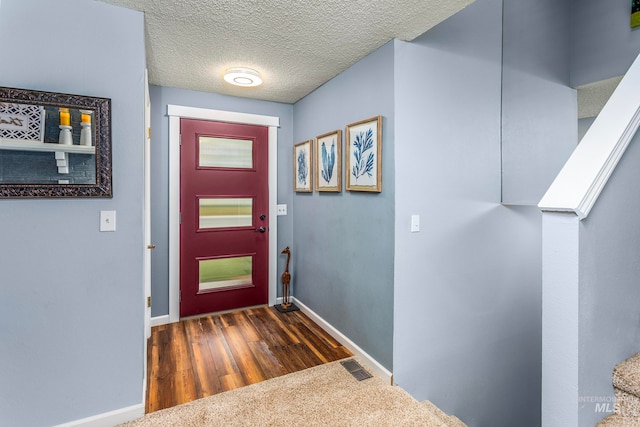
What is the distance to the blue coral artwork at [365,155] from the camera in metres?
2.28

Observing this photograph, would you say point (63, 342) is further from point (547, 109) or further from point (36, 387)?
point (547, 109)

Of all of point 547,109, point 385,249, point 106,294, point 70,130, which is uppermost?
point 547,109

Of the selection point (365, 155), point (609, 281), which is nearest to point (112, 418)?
point (365, 155)

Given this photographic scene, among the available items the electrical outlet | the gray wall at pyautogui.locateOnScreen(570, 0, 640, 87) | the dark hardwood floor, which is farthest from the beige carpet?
the gray wall at pyautogui.locateOnScreen(570, 0, 640, 87)

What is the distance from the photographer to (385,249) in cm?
224

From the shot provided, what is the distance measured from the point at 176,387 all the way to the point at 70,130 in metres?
1.71

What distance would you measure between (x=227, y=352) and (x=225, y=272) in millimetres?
1023

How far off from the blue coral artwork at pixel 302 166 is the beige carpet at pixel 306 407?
1.85 metres

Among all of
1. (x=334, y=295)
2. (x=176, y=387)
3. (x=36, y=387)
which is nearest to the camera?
(x=36, y=387)

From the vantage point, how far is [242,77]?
108 inches

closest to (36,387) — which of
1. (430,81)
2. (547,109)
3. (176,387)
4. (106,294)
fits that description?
(106,294)

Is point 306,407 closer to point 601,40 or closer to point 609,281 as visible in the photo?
point 609,281

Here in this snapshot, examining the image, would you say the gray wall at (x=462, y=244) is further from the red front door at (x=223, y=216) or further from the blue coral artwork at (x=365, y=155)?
the red front door at (x=223, y=216)

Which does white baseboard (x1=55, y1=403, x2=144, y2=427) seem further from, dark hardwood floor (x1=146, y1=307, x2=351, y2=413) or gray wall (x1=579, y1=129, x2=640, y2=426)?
gray wall (x1=579, y1=129, x2=640, y2=426)
